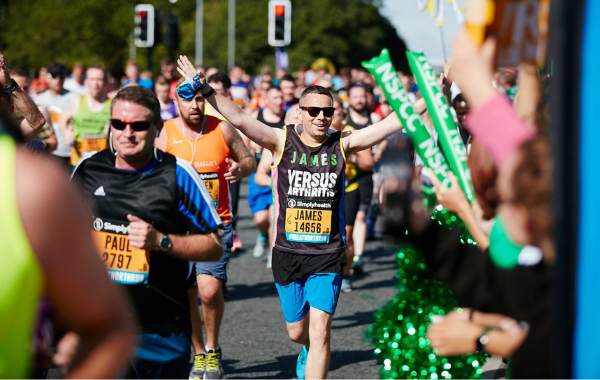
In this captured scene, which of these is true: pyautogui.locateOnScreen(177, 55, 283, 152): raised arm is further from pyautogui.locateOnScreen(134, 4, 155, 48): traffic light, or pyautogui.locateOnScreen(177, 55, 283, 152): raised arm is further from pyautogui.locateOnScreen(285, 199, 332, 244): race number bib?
pyautogui.locateOnScreen(134, 4, 155, 48): traffic light

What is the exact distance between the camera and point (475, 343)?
11.3 ft

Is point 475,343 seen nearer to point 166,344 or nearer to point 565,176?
point 565,176

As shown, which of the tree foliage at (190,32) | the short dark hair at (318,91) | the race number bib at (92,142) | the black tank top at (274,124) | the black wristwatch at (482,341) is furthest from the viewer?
the tree foliage at (190,32)

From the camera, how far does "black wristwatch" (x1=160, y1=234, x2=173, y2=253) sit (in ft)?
15.1

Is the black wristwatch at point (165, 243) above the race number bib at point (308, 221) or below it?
above

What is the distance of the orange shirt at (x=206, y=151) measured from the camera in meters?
8.01

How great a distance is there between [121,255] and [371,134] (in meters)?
3.00

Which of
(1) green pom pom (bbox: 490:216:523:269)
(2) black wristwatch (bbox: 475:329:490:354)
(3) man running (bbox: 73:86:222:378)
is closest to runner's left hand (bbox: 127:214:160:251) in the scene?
(3) man running (bbox: 73:86:222:378)

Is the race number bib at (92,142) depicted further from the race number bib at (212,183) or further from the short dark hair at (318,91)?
the short dark hair at (318,91)

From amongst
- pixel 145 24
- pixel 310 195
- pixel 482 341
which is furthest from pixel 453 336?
pixel 145 24

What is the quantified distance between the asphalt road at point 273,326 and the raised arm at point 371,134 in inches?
63.7

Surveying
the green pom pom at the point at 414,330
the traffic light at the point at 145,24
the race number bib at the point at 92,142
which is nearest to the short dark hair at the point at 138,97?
the green pom pom at the point at 414,330

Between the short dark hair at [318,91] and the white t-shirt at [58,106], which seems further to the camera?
the white t-shirt at [58,106]

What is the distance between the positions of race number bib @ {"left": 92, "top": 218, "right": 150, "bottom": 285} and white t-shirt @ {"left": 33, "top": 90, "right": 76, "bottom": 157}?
26.4ft
